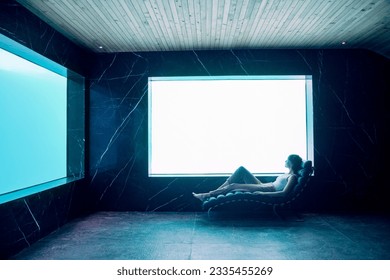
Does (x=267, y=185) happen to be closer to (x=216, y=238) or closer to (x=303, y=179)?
(x=303, y=179)

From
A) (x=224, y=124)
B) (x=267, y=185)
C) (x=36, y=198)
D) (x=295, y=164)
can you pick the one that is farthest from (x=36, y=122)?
(x=295, y=164)

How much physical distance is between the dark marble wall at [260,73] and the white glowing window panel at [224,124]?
1.12ft

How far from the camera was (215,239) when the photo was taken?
382 cm

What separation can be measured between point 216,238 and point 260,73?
3.15 meters

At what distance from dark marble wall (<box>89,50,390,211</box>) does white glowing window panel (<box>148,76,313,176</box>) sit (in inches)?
13.4

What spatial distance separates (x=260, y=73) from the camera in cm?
549

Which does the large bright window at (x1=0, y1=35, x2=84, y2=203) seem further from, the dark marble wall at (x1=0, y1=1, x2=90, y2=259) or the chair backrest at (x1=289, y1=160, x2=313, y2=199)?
the chair backrest at (x1=289, y1=160, x2=313, y2=199)

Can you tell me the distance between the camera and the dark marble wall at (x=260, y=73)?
5.37 m

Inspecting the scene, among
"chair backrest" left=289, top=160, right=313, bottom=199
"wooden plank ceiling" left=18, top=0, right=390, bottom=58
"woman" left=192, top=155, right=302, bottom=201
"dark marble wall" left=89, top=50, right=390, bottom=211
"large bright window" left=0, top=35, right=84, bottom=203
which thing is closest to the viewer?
"wooden plank ceiling" left=18, top=0, right=390, bottom=58

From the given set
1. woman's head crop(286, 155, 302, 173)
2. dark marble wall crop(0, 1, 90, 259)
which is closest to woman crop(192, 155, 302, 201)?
woman's head crop(286, 155, 302, 173)

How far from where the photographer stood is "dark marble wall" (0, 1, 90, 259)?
3316 mm

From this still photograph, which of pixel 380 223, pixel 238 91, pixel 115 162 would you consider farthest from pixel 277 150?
pixel 115 162

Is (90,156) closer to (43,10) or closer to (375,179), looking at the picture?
(43,10)

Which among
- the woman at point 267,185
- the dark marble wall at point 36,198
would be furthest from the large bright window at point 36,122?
the woman at point 267,185
